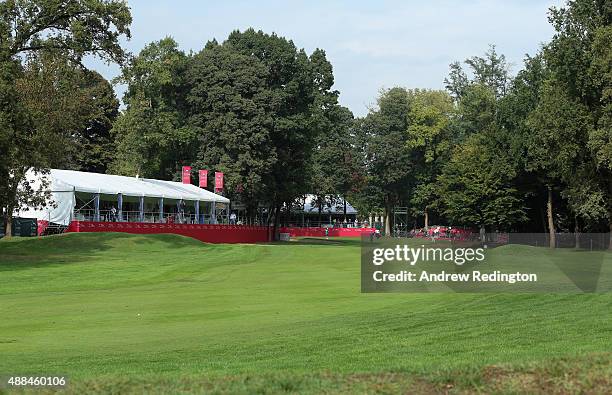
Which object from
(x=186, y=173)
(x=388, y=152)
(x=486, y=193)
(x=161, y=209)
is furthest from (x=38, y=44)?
(x=388, y=152)

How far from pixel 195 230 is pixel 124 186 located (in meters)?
8.43

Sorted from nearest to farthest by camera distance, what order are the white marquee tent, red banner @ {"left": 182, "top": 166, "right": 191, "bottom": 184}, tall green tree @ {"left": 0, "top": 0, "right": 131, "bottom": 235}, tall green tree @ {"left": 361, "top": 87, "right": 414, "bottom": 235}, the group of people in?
the group of people → tall green tree @ {"left": 0, "top": 0, "right": 131, "bottom": 235} → the white marquee tent → red banner @ {"left": 182, "top": 166, "right": 191, "bottom": 184} → tall green tree @ {"left": 361, "top": 87, "right": 414, "bottom": 235}

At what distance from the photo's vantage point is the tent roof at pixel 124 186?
217 feet

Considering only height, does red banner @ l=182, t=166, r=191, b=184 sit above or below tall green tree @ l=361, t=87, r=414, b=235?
below

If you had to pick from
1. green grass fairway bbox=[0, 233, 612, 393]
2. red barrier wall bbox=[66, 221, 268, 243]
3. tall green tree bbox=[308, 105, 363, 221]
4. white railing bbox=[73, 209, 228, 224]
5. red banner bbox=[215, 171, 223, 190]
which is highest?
tall green tree bbox=[308, 105, 363, 221]

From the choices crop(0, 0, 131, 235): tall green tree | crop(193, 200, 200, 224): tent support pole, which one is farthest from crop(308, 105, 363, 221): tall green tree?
crop(0, 0, 131, 235): tall green tree

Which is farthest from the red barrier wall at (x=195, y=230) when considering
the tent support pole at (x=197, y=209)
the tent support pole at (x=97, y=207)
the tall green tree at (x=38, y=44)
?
the tall green tree at (x=38, y=44)

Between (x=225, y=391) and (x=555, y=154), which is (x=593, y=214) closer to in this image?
(x=555, y=154)

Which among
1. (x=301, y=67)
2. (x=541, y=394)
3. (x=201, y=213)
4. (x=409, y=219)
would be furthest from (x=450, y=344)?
(x=409, y=219)

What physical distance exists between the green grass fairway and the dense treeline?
2130 cm

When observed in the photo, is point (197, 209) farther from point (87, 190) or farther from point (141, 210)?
point (87, 190)

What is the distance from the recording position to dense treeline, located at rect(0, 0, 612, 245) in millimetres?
48875

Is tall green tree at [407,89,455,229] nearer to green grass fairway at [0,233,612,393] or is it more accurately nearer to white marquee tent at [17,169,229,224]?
white marquee tent at [17,169,229,224]

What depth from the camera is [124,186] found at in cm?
7156
